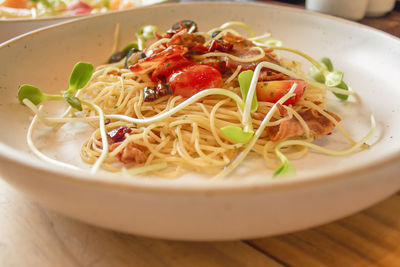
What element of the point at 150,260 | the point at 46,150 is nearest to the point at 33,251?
the point at 150,260

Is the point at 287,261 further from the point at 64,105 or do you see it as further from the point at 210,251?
the point at 64,105

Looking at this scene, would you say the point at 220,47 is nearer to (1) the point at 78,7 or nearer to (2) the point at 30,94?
(2) the point at 30,94

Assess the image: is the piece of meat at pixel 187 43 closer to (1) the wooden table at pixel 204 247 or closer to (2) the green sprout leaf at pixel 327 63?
(2) the green sprout leaf at pixel 327 63

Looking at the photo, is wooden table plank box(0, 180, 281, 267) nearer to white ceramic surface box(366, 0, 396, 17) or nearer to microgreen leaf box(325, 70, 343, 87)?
microgreen leaf box(325, 70, 343, 87)

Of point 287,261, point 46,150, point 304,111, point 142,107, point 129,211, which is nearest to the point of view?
point 129,211

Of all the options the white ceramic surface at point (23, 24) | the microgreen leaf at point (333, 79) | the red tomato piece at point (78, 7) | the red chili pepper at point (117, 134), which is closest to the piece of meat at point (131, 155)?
the red chili pepper at point (117, 134)

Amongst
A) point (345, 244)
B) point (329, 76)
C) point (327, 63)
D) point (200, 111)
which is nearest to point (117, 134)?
point (200, 111)
